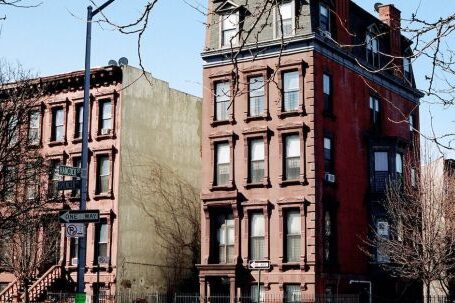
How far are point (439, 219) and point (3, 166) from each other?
21.0m

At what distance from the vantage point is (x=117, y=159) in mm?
42688

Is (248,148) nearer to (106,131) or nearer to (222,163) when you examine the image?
(222,163)

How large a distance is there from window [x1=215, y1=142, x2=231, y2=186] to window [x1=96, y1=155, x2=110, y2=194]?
6.67 metres

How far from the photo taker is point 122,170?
42594mm

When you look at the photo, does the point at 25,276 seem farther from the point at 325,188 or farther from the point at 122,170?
the point at 325,188

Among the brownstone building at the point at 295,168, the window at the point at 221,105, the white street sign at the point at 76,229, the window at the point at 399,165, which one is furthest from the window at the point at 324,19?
the white street sign at the point at 76,229

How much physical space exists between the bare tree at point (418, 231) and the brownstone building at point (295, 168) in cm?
72

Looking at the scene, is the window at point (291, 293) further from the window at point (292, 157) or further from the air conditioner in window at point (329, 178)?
the air conditioner in window at point (329, 178)

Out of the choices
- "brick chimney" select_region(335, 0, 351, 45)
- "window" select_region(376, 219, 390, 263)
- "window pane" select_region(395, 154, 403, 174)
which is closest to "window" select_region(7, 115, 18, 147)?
"brick chimney" select_region(335, 0, 351, 45)

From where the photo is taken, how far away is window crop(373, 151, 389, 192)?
42.1 meters

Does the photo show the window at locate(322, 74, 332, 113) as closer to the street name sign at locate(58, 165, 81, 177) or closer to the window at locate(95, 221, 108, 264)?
the window at locate(95, 221, 108, 264)

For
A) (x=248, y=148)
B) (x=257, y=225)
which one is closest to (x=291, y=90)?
(x=248, y=148)

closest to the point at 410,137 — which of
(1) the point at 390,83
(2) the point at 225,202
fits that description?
(1) the point at 390,83

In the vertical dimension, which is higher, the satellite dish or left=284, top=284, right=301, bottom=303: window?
the satellite dish
